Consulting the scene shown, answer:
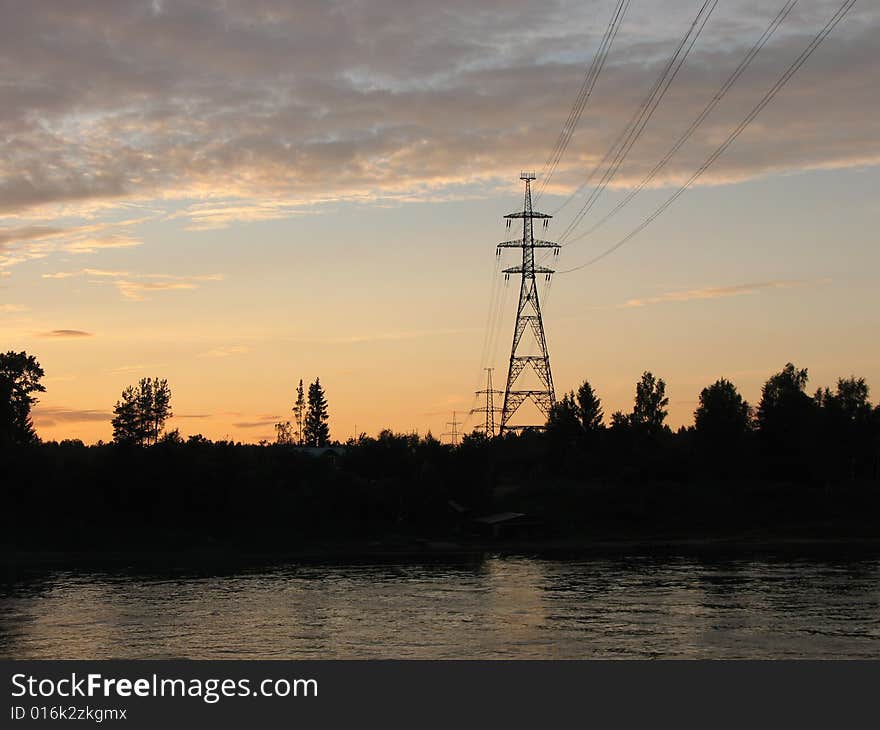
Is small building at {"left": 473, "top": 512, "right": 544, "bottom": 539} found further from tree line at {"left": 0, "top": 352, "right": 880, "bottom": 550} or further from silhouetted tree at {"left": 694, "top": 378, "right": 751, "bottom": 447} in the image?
silhouetted tree at {"left": 694, "top": 378, "right": 751, "bottom": 447}

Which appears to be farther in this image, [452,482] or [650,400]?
[650,400]

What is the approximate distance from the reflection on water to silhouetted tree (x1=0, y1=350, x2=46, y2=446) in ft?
148

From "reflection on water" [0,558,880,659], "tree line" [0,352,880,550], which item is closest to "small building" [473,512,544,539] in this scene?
"tree line" [0,352,880,550]

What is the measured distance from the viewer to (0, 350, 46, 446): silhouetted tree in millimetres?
111875

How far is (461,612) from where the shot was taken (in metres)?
50.3

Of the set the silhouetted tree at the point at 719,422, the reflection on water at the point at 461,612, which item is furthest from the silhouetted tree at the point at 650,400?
the reflection on water at the point at 461,612

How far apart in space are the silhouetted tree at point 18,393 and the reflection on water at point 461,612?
45.0 m

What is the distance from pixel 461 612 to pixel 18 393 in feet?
299

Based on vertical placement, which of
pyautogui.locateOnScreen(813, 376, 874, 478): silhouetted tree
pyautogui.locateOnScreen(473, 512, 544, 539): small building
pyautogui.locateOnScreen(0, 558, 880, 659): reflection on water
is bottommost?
pyautogui.locateOnScreen(0, 558, 880, 659): reflection on water

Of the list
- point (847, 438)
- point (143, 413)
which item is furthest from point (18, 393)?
point (847, 438)

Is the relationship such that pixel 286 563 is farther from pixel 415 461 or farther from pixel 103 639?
pixel 103 639

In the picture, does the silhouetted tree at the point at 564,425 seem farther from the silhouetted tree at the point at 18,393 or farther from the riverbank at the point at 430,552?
the silhouetted tree at the point at 18,393

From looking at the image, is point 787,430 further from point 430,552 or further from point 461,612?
point 461,612
